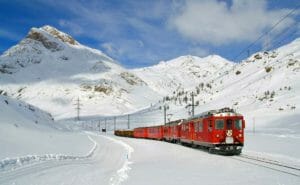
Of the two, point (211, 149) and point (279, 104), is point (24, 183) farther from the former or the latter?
point (279, 104)

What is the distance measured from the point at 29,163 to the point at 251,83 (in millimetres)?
88327

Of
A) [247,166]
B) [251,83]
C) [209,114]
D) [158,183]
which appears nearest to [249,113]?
[251,83]

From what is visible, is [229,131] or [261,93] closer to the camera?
[229,131]

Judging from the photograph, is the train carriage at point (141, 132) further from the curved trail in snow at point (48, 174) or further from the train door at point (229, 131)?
the curved trail in snow at point (48, 174)

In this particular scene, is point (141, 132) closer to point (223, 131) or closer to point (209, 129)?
point (209, 129)

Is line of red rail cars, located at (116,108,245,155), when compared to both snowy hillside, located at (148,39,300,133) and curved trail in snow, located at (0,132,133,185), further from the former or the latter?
snowy hillside, located at (148,39,300,133)

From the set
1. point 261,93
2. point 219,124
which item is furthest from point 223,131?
point 261,93

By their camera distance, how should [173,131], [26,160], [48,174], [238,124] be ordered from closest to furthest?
1. [48,174]
2. [26,160]
3. [238,124]
4. [173,131]

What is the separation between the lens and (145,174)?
54.3 ft

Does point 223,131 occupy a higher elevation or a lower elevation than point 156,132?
higher

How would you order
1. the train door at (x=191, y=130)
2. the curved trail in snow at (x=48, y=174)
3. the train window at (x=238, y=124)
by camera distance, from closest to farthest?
the curved trail in snow at (x=48, y=174) → the train window at (x=238, y=124) → the train door at (x=191, y=130)

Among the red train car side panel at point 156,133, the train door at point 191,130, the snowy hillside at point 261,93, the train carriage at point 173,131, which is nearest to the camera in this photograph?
the train door at point 191,130

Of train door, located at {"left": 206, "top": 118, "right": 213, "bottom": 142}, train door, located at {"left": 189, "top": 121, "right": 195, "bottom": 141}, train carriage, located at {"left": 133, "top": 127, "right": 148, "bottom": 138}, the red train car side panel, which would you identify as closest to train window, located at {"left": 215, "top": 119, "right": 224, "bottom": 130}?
train door, located at {"left": 206, "top": 118, "right": 213, "bottom": 142}

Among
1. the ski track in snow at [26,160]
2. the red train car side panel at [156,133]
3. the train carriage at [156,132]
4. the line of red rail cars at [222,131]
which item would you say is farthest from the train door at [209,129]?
the red train car side panel at [156,133]
